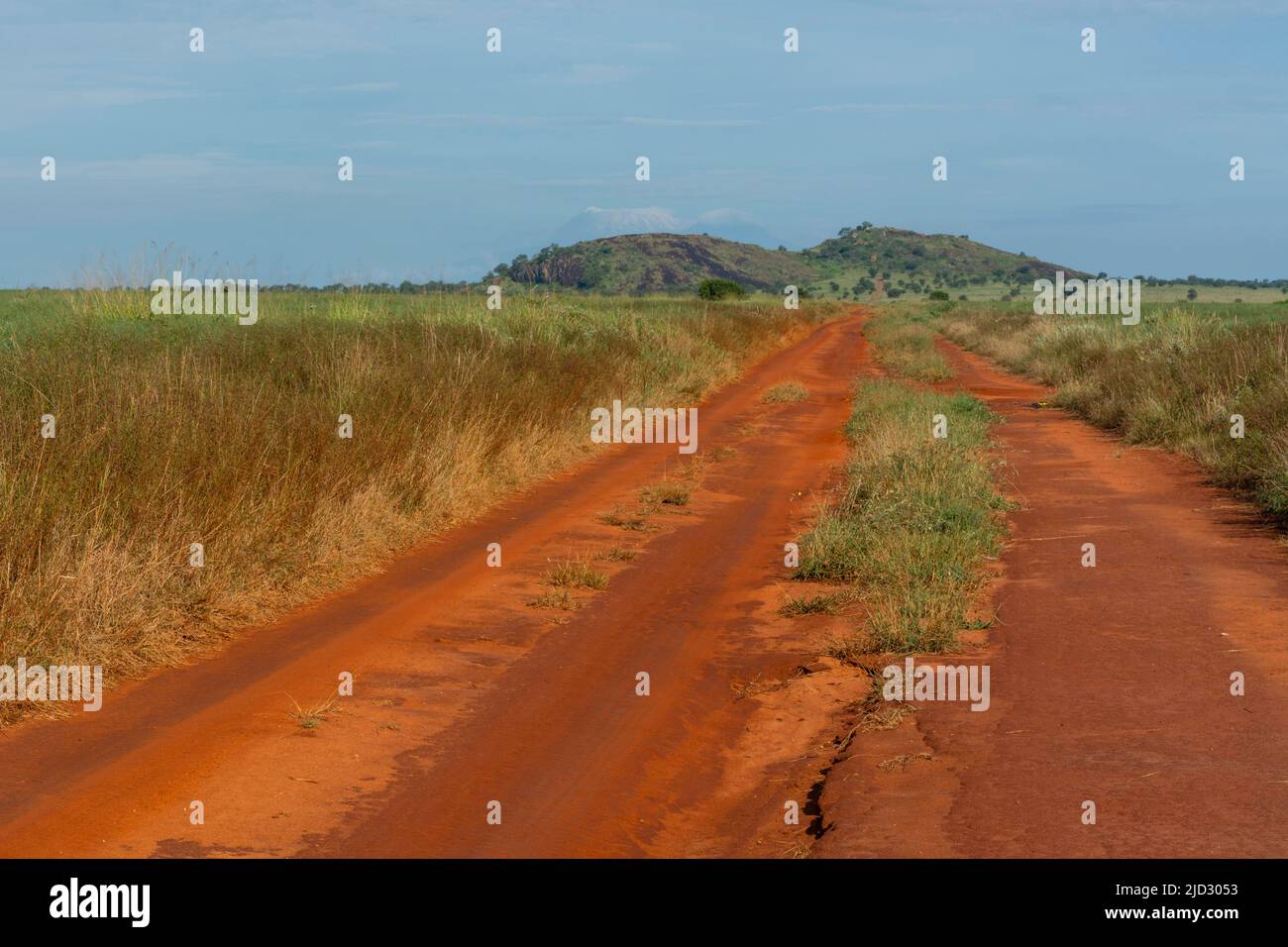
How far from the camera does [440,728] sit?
240 inches

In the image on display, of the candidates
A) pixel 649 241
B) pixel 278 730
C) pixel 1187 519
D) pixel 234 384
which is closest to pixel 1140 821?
pixel 278 730

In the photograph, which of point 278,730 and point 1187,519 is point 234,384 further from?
point 1187,519

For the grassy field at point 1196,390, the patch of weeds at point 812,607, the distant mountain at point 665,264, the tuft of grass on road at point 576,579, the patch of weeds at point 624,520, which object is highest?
the distant mountain at point 665,264

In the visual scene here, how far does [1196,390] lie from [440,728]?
13.2 meters

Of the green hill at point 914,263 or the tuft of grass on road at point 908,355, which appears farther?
the green hill at point 914,263

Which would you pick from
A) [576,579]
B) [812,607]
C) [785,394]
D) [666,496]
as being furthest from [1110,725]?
[785,394]

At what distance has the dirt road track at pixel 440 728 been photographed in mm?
4820

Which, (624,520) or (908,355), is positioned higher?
(908,355)

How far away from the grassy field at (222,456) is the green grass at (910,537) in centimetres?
357

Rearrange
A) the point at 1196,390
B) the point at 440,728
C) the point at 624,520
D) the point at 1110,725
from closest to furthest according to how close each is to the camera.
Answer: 1. the point at 1110,725
2. the point at 440,728
3. the point at 624,520
4. the point at 1196,390

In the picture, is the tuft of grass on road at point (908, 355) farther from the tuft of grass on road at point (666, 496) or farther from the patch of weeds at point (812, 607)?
the patch of weeds at point (812, 607)

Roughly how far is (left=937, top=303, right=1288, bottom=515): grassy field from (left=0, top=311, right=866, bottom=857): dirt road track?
5.31 m

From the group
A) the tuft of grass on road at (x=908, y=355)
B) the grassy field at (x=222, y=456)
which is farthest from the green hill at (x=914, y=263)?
the grassy field at (x=222, y=456)

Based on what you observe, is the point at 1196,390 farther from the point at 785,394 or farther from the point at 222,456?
the point at 222,456
